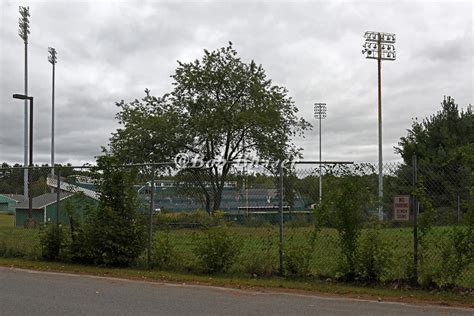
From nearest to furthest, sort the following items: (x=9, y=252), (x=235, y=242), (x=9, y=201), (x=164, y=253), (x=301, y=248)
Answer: (x=301, y=248) < (x=235, y=242) < (x=164, y=253) < (x=9, y=252) < (x=9, y=201)

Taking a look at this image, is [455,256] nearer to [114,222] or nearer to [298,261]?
[298,261]

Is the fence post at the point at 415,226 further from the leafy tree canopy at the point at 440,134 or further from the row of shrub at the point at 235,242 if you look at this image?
the leafy tree canopy at the point at 440,134

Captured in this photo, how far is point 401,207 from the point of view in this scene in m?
9.39

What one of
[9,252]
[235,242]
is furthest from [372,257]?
[9,252]

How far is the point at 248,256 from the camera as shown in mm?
10945

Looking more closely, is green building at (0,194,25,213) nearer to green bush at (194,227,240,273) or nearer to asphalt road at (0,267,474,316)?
asphalt road at (0,267,474,316)

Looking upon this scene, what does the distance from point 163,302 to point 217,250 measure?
2.59m

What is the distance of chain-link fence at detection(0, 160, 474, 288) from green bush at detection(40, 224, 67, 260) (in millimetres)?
81

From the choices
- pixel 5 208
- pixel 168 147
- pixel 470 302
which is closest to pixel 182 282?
pixel 470 302

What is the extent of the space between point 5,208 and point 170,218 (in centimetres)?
934

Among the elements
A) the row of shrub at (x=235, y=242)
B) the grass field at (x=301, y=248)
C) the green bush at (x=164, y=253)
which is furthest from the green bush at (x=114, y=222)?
the grass field at (x=301, y=248)

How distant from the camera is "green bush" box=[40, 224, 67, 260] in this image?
12.7m

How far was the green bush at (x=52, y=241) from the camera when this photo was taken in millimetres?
12656

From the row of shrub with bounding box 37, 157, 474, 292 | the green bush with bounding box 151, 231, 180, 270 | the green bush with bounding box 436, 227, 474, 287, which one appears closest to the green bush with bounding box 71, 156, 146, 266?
the row of shrub with bounding box 37, 157, 474, 292
